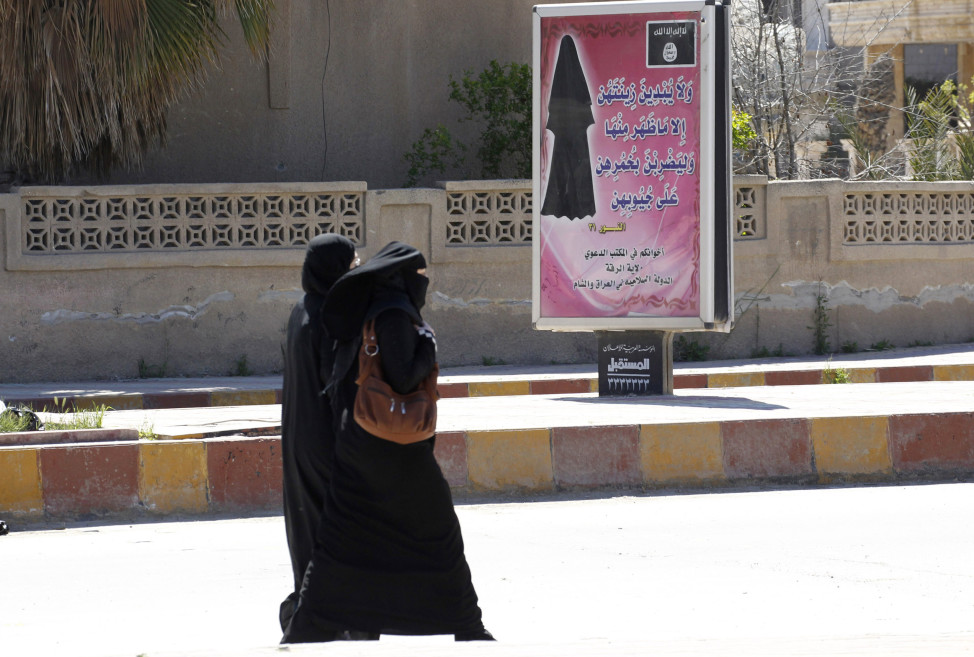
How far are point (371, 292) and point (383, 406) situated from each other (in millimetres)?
330

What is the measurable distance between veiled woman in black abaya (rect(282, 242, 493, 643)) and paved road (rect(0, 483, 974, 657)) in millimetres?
132

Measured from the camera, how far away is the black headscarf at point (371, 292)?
3.67 m

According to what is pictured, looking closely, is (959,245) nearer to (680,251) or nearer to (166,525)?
(680,251)

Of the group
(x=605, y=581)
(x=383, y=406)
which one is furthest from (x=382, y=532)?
(x=605, y=581)

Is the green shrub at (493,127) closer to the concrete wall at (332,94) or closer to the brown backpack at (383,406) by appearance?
the concrete wall at (332,94)

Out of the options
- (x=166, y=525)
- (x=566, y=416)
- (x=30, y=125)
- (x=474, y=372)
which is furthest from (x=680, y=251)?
(x=30, y=125)

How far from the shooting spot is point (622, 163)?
8.71 metres

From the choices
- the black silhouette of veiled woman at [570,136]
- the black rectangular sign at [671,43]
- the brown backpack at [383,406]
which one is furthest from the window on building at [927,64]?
the brown backpack at [383,406]

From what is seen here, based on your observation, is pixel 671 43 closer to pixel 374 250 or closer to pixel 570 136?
pixel 570 136

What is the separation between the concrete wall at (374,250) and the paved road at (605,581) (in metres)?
5.16

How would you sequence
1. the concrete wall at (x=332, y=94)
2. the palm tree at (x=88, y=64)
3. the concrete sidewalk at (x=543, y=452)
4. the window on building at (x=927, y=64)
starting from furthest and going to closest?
the window on building at (x=927, y=64)
the concrete wall at (x=332, y=94)
the palm tree at (x=88, y=64)
the concrete sidewalk at (x=543, y=452)

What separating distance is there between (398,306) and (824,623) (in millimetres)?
1652

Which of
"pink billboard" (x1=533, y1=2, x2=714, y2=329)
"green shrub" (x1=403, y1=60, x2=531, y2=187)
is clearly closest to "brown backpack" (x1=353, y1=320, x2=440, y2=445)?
"pink billboard" (x1=533, y1=2, x2=714, y2=329)

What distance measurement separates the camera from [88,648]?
388cm
